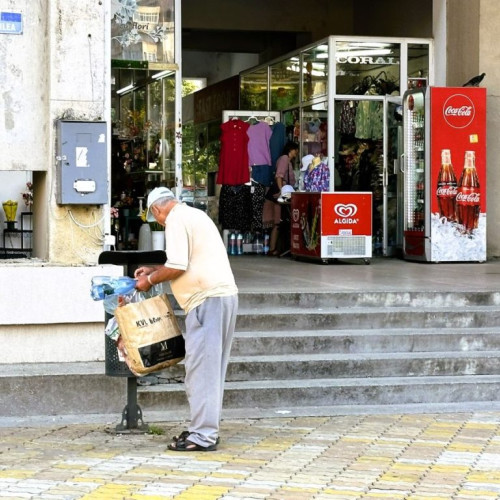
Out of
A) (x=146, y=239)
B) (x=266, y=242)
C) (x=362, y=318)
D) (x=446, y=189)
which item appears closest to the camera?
(x=362, y=318)

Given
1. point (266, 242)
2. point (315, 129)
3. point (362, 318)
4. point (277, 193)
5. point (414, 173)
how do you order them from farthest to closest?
point (266, 242), point (315, 129), point (277, 193), point (414, 173), point (362, 318)

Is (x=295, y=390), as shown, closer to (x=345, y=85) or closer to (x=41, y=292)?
(x=41, y=292)

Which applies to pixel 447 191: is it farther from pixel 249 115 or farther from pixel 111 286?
pixel 111 286

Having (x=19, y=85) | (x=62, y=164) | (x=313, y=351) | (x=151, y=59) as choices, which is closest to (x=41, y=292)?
(x=62, y=164)

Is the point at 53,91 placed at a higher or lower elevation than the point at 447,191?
higher

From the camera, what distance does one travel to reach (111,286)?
7.37 meters

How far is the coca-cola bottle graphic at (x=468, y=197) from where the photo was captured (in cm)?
1439

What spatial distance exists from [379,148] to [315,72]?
5.18ft

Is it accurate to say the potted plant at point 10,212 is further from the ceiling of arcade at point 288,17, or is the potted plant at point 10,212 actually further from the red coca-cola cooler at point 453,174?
the ceiling of arcade at point 288,17

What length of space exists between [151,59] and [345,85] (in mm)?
3546

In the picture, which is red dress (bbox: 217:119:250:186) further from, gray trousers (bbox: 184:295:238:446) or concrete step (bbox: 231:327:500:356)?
gray trousers (bbox: 184:295:238:446)

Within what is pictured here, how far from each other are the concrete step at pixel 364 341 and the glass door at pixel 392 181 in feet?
21.2

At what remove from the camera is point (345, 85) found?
643 inches

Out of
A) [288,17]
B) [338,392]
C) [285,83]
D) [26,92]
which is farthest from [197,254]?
[288,17]
